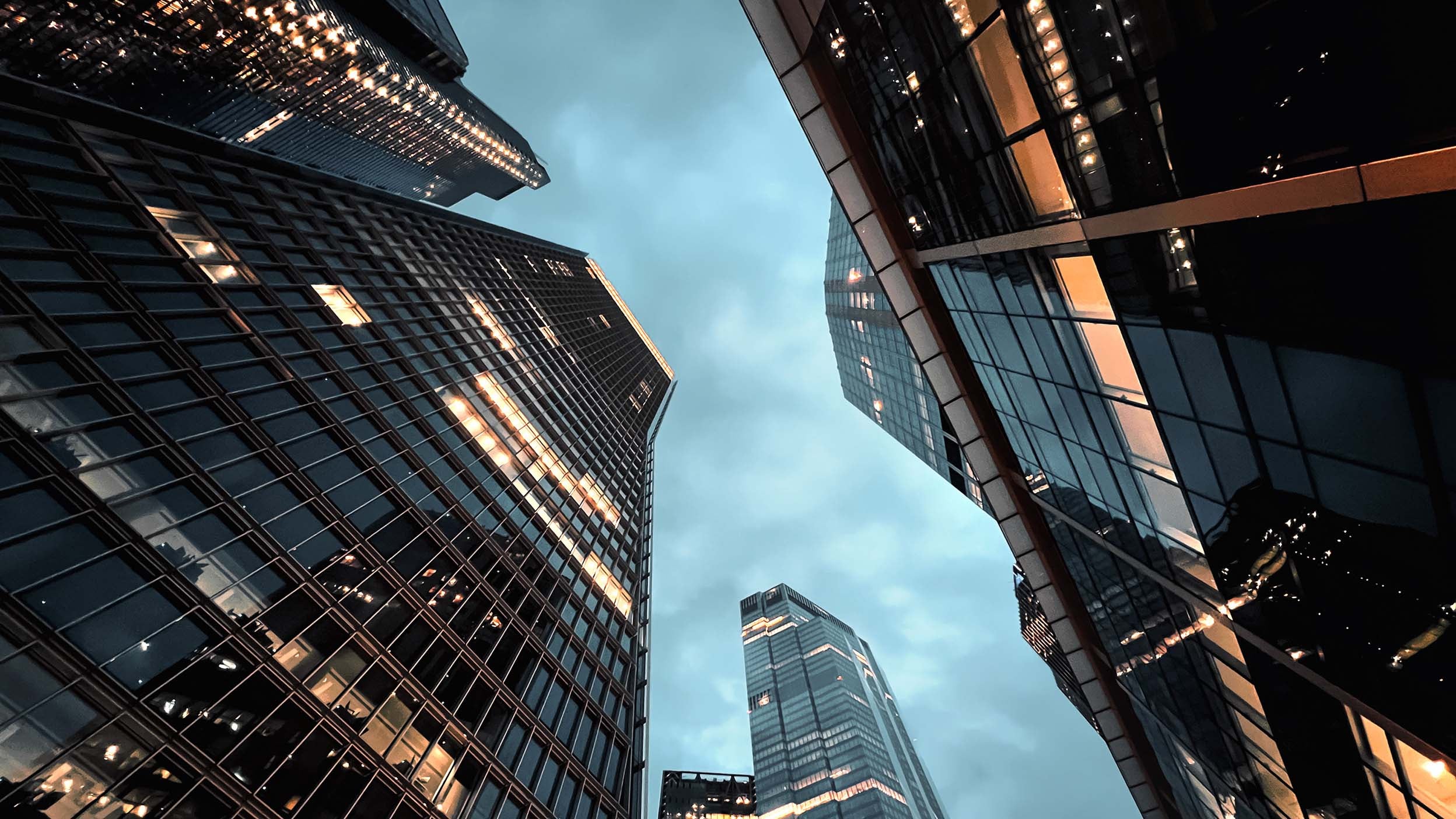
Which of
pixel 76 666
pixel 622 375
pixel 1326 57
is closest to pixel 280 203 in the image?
pixel 76 666

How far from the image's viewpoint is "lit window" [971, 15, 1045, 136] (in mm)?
10758

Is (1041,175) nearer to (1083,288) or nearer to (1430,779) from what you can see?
(1083,288)

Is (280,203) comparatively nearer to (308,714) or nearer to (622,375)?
(308,714)

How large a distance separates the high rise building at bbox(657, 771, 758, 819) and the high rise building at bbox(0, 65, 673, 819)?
201 feet

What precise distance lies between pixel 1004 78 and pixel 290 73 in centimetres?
12224

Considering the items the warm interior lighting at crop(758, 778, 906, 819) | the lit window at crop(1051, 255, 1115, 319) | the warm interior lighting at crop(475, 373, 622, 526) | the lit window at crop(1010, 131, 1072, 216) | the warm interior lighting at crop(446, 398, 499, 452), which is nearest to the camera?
the lit window at crop(1010, 131, 1072, 216)

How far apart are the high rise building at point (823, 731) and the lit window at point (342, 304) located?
10631 cm

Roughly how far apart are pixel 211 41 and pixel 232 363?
9372 cm

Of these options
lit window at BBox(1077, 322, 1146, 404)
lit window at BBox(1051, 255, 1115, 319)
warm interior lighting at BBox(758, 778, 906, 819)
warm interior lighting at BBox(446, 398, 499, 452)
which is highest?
warm interior lighting at BBox(446, 398, 499, 452)

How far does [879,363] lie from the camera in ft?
199

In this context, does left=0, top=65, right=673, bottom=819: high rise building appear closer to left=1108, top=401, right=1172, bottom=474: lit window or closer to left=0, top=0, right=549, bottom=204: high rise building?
left=1108, top=401, right=1172, bottom=474: lit window

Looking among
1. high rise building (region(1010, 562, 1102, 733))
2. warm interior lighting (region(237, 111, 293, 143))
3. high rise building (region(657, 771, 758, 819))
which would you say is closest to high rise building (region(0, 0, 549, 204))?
warm interior lighting (region(237, 111, 293, 143))

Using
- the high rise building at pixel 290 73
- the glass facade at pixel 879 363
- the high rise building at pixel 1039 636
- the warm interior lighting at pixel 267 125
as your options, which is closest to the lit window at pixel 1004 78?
the glass facade at pixel 879 363

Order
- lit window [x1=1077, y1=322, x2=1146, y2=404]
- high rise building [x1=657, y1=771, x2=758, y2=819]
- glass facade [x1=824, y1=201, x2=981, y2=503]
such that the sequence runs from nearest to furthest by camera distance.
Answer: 1. lit window [x1=1077, y1=322, x2=1146, y2=404]
2. glass facade [x1=824, y1=201, x2=981, y2=503]
3. high rise building [x1=657, y1=771, x2=758, y2=819]
